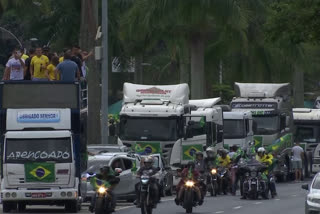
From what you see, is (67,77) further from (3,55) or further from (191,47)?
(3,55)

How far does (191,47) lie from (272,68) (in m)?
8.39

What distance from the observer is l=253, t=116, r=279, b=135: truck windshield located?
4856 centimetres

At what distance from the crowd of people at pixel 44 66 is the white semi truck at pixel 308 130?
83.1 feet

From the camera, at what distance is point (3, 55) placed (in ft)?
270

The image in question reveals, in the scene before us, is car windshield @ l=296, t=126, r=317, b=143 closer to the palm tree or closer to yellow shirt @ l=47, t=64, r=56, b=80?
the palm tree

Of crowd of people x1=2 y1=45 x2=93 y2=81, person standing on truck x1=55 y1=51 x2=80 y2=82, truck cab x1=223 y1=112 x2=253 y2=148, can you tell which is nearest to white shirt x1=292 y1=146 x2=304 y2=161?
truck cab x1=223 y1=112 x2=253 y2=148

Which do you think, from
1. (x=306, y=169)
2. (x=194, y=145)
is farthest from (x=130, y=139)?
(x=306, y=169)

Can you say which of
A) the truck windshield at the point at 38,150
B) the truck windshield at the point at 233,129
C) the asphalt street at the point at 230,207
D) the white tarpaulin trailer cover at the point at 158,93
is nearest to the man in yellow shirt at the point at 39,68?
the truck windshield at the point at 38,150

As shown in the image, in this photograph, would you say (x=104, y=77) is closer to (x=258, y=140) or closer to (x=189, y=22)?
(x=189, y=22)

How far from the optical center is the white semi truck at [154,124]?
37844 millimetres

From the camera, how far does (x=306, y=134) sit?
177ft

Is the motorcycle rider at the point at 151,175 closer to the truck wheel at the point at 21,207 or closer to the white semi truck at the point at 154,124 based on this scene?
the truck wheel at the point at 21,207

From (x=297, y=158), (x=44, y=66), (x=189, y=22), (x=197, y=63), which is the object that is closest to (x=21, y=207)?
(x=44, y=66)

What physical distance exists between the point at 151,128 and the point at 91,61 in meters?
4.50
